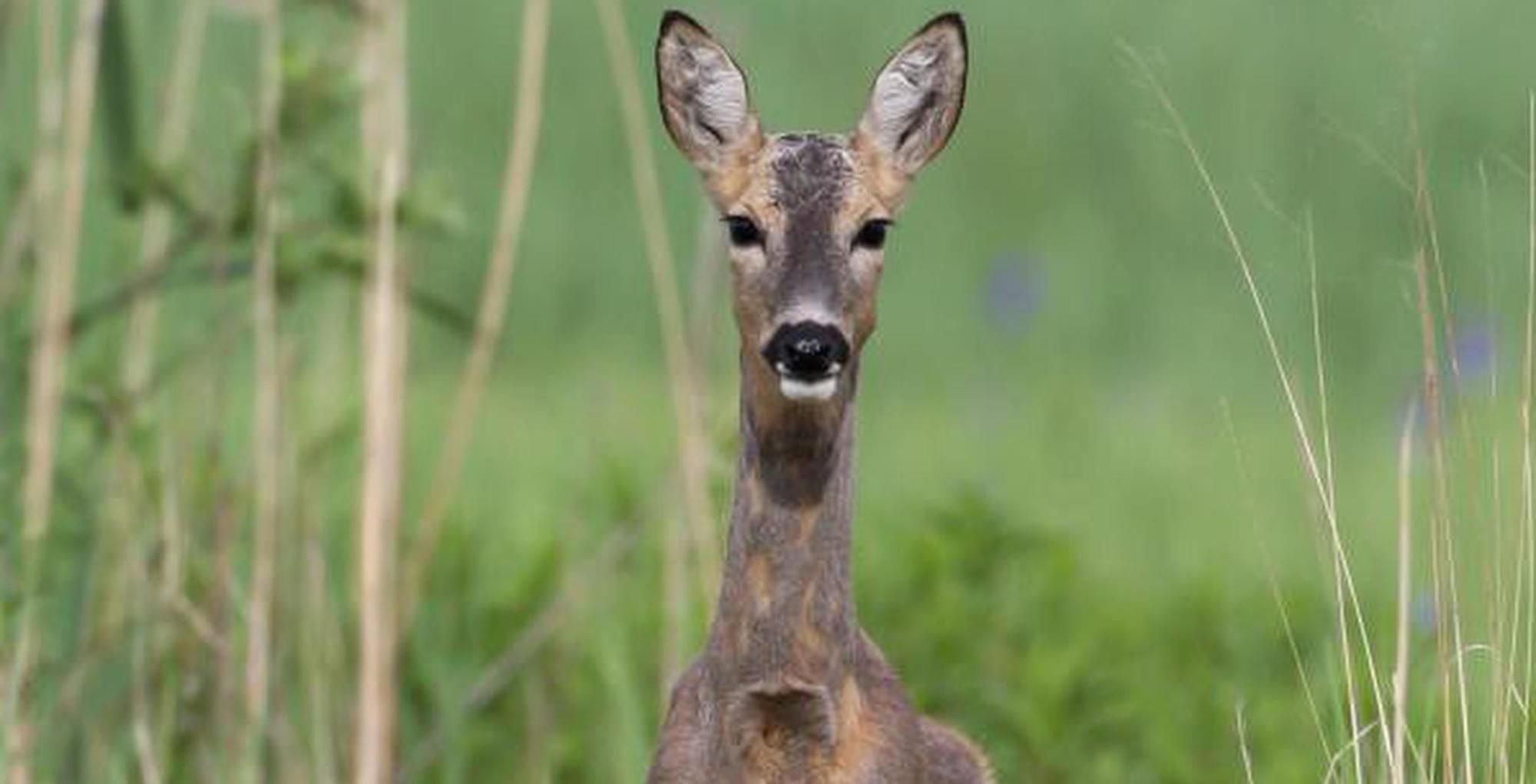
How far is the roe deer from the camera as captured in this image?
5879 millimetres

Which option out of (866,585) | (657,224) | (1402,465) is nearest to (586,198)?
(866,585)

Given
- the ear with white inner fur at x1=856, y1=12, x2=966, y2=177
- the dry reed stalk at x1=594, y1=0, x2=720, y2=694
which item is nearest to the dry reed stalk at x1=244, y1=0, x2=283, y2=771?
the dry reed stalk at x1=594, y1=0, x2=720, y2=694

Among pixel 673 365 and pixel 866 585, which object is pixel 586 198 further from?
pixel 673 365

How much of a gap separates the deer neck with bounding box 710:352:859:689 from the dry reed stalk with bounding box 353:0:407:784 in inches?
74.1

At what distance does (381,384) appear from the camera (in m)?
7.88

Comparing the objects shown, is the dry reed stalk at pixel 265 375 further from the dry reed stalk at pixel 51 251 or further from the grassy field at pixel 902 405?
the dry reed stalk at pixel 51 251

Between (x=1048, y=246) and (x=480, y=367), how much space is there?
751 centimetres

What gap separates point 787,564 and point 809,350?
22.7 inches

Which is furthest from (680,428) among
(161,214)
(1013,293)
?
(1013,293)

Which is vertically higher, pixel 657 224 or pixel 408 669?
pixel 657 224

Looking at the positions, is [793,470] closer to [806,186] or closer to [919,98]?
[806,186]

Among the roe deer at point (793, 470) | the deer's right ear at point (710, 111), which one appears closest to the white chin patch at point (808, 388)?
the roe deer at point (793, 470)

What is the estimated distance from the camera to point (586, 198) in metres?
15.5

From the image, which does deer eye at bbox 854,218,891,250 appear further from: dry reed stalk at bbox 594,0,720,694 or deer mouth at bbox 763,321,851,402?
dry reed stalk at bbox 594,0,720,694
